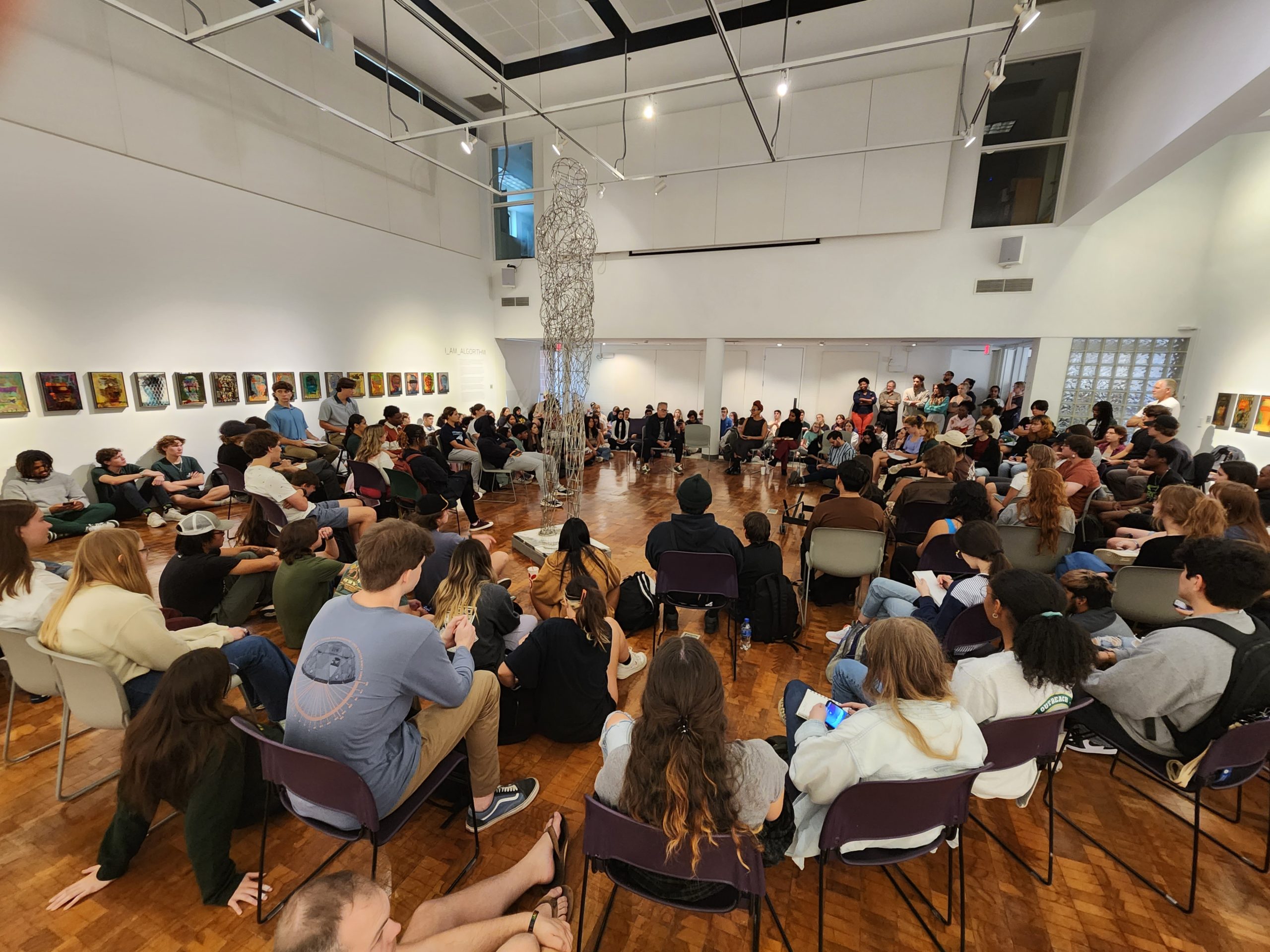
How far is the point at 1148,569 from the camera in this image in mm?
2934

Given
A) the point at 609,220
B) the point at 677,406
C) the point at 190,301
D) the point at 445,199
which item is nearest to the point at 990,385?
the point at 677,406

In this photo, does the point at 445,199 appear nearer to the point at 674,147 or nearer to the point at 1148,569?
the point at 674,147

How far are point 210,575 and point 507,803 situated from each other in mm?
2202

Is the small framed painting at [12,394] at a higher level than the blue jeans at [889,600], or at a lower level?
higher

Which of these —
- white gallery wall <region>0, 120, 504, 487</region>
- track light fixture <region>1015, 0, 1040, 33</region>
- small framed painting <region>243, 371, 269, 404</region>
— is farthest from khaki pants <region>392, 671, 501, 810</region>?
small framed painting <region>243, 371, 269, 404</region>

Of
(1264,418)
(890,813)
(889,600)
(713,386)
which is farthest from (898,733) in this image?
(713,386)

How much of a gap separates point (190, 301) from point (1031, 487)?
32.9 feet

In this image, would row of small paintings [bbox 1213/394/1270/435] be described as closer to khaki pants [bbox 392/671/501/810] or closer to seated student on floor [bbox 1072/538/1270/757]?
seated student on floor [bbox 1072/538/1270/757]

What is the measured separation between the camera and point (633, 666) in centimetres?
326

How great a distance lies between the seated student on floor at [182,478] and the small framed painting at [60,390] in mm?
876

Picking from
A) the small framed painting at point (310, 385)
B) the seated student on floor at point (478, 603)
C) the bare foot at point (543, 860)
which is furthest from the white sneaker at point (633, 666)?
the small framed painting at point (310, 385)

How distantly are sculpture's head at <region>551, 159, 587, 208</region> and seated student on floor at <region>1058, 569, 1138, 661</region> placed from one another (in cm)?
461

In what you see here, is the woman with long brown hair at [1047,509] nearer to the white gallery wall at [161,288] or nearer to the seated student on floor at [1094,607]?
the seated student on floor at [1094,607]

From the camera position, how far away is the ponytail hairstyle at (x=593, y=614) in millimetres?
2277
